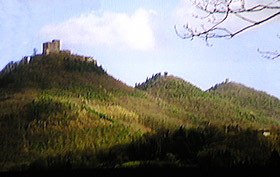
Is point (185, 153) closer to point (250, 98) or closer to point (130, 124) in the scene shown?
point (130, 124)

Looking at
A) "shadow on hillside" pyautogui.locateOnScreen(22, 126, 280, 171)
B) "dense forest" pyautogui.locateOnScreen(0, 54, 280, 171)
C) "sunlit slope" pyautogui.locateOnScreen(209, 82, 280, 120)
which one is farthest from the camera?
"sunlit slope" pyautogui.locateOnScreen(209, 82, 280, 120)

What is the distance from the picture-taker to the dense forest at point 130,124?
4508mm

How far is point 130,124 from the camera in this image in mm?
4910

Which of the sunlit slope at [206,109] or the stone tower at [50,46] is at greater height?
the stone tower at [50,46]

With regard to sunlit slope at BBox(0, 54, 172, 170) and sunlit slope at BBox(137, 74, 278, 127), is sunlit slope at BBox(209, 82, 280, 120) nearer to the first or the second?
sunlit slope at BBox(137, 74, 278, 127)

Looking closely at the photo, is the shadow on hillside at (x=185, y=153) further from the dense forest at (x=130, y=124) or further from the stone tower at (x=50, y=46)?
the stone tower at (x=50, y=46)

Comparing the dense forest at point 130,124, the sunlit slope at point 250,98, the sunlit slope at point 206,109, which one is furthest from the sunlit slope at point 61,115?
the sunlit slope at point 250,98

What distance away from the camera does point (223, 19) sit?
516 cm

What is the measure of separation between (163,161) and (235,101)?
1303mm

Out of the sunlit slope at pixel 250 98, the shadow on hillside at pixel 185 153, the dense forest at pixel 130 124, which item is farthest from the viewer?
the sunlit slope at pixel 250 98

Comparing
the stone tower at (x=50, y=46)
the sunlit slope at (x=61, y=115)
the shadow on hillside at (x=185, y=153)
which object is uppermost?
the stone tower at (x=50, y=46)

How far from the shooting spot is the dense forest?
14.8 ft

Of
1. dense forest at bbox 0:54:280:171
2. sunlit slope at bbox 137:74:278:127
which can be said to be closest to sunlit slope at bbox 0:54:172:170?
dense forest at bbox 0:54:280:171

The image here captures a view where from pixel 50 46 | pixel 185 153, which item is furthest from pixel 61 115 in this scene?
pixel 185 153
